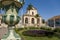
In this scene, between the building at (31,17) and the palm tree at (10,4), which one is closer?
the palm tree at (10,4)

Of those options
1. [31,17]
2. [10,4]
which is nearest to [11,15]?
[10,4]

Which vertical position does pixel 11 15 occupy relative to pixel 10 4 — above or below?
below

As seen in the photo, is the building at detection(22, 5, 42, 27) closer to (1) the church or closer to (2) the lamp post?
(1) the church

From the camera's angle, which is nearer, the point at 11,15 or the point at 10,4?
the point at 11,15

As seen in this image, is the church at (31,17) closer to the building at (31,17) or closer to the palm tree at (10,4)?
the building at (31,17)

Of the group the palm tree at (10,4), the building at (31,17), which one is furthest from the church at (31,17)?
the palm tree at (10,4)

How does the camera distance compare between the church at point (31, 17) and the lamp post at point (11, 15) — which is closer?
the lamp post at point (11, 15)

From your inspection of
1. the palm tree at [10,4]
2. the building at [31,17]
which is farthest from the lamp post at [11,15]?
the building at [31,17]

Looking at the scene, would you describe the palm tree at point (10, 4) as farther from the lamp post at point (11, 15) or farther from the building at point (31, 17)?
the building at point (31, 17)

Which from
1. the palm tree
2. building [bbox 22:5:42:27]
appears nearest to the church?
building [bbox 22:5:42:27]

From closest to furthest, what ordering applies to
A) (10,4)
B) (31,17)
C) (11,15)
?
1. (11,15)
2. (10,4)
3. (31,17)

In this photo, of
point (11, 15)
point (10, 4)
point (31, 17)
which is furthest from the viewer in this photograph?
point (31, 17)

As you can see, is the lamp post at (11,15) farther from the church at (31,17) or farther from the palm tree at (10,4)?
the church at (31,17)

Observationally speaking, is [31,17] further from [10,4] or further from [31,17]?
[10,4]
